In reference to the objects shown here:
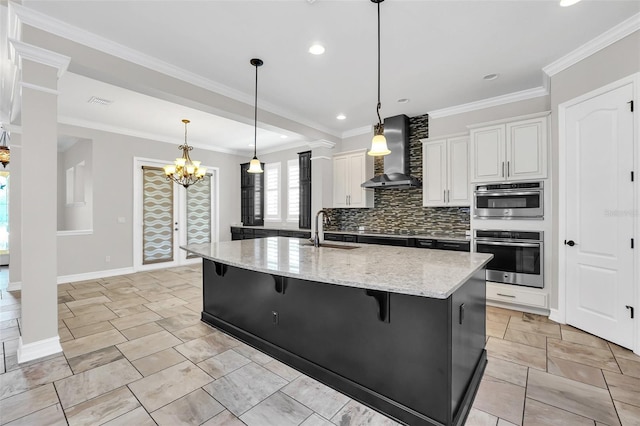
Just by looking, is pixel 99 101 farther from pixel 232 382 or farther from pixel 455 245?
pixel 455 245

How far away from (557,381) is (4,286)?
25.1ft

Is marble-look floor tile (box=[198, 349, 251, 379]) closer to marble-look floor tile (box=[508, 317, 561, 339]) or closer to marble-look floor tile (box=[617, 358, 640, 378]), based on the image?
marble-look floor tile (box=[508, 317, 561, 339])

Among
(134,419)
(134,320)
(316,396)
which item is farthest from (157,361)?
(316,396)

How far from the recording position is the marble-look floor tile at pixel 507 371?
7.04 ft

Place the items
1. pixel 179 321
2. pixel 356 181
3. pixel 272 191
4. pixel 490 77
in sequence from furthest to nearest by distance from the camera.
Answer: pixel 272 191 → pixel 356 181 → pixel 490 77 → pixel 179 321

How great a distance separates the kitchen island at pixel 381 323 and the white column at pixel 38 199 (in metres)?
1.26

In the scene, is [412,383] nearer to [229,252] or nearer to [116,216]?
[229,252]

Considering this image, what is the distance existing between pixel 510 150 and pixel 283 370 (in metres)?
3.62

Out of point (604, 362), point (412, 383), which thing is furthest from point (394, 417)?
point (604, 362)

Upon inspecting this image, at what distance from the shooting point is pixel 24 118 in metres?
2.35

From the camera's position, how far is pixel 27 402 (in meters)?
1.91

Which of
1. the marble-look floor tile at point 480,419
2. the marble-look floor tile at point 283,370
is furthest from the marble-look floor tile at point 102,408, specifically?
the marble-look floor tile at point 480,419

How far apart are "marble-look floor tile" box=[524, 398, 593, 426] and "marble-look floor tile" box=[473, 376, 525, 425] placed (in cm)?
4

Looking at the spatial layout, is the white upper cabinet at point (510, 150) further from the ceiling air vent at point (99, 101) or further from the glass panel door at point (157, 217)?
the glass panel door at point (157, 217)
